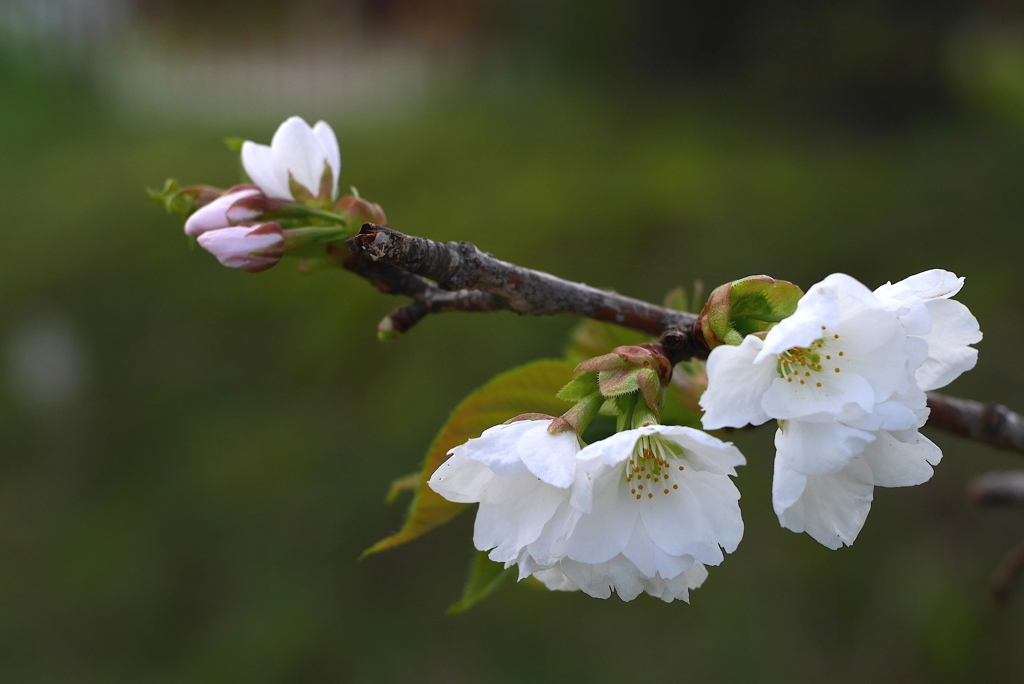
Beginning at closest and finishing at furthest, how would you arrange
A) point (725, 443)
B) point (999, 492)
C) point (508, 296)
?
point (725, 443), point (508, 296), point (999, 492)

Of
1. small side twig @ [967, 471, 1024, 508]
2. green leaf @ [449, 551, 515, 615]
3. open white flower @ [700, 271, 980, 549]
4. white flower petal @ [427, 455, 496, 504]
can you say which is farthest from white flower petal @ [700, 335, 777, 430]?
small side twig @ [967, 471, 1024, 508]

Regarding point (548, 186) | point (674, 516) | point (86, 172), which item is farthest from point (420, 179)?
point (674, 516)

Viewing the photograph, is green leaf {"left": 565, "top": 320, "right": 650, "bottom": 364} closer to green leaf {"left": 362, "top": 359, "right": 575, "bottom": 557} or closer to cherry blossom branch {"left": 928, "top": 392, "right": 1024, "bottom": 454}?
green leaf {"left": 362, "top": 359, "right": 575, "bottom": 557}

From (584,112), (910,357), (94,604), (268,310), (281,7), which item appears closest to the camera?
(910,357)

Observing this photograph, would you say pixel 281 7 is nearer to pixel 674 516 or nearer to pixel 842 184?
pixel 842 184

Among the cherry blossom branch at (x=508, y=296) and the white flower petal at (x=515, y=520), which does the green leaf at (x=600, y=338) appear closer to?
the cherry blossom branch at (x=508, y=296)

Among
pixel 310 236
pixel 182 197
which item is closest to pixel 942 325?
pixel 310 236

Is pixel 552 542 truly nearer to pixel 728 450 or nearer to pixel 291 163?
pixel 728 450
